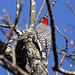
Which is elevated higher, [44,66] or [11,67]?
[44,66]

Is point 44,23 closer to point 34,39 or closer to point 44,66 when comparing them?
point 34,39

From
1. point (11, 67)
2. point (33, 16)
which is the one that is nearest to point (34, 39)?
point (33, 16)

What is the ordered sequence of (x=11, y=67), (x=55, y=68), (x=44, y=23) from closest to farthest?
(x=11, y=67) → (x=55, y=68) → (x=44, y=23)

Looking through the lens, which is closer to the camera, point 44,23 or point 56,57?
A: point 56,57

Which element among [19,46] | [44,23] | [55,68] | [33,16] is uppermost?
[44,23]

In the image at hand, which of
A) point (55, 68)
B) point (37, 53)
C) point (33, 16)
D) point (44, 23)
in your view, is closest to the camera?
point (55, 68)

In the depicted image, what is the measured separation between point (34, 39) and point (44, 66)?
2.51 ft

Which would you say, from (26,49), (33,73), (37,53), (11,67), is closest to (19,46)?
(26,49)

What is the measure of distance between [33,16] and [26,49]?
73 centimetres

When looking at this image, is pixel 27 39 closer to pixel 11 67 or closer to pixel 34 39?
pixel 34 39

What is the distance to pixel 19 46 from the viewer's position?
379 centimetres

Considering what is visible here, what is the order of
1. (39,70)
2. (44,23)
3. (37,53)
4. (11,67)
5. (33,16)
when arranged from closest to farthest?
(11,67) < (39,70) < (37,53) < (33,16) < (44,23)

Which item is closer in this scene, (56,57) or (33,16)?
(56,57)

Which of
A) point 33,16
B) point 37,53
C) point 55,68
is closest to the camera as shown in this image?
point 55,68
